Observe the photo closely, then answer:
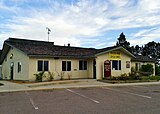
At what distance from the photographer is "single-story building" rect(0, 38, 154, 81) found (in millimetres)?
21891

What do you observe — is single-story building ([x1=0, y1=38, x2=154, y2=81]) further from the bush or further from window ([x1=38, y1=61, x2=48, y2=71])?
the bush

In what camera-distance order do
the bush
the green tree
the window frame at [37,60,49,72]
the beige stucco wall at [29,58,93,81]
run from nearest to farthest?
the beige stucco wall at [29,58,93,81] < the window frame at [37,60,49,72] < the bush < the green tree

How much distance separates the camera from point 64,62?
23.9 m

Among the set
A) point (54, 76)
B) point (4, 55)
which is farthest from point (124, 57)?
point (4, 55)

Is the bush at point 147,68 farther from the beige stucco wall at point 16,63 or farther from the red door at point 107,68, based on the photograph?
the beige stucco wall at point 16,63

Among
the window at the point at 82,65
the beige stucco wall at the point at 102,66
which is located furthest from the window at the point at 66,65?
the beige stucco wall at the point at 102,66

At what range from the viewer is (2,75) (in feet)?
105

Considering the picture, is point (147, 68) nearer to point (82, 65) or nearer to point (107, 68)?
point (107, 68)

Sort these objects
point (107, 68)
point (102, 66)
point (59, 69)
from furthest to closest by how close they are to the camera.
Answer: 1. point (102, 66)
2. point (107, 68)
3. point (59, 69)

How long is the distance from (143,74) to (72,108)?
831 inches

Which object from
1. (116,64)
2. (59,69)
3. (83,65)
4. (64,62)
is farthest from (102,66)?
(59,69)

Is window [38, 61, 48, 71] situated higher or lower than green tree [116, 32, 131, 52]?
lower

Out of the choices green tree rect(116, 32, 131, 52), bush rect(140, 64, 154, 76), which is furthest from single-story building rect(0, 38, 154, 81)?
green tree rect(116, 32, 131, 52)

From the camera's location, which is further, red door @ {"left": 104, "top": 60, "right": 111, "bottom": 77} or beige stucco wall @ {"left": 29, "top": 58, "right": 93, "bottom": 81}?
red door @ {"left": 104, "top": 60, "right": 111, "bottom": 77}
